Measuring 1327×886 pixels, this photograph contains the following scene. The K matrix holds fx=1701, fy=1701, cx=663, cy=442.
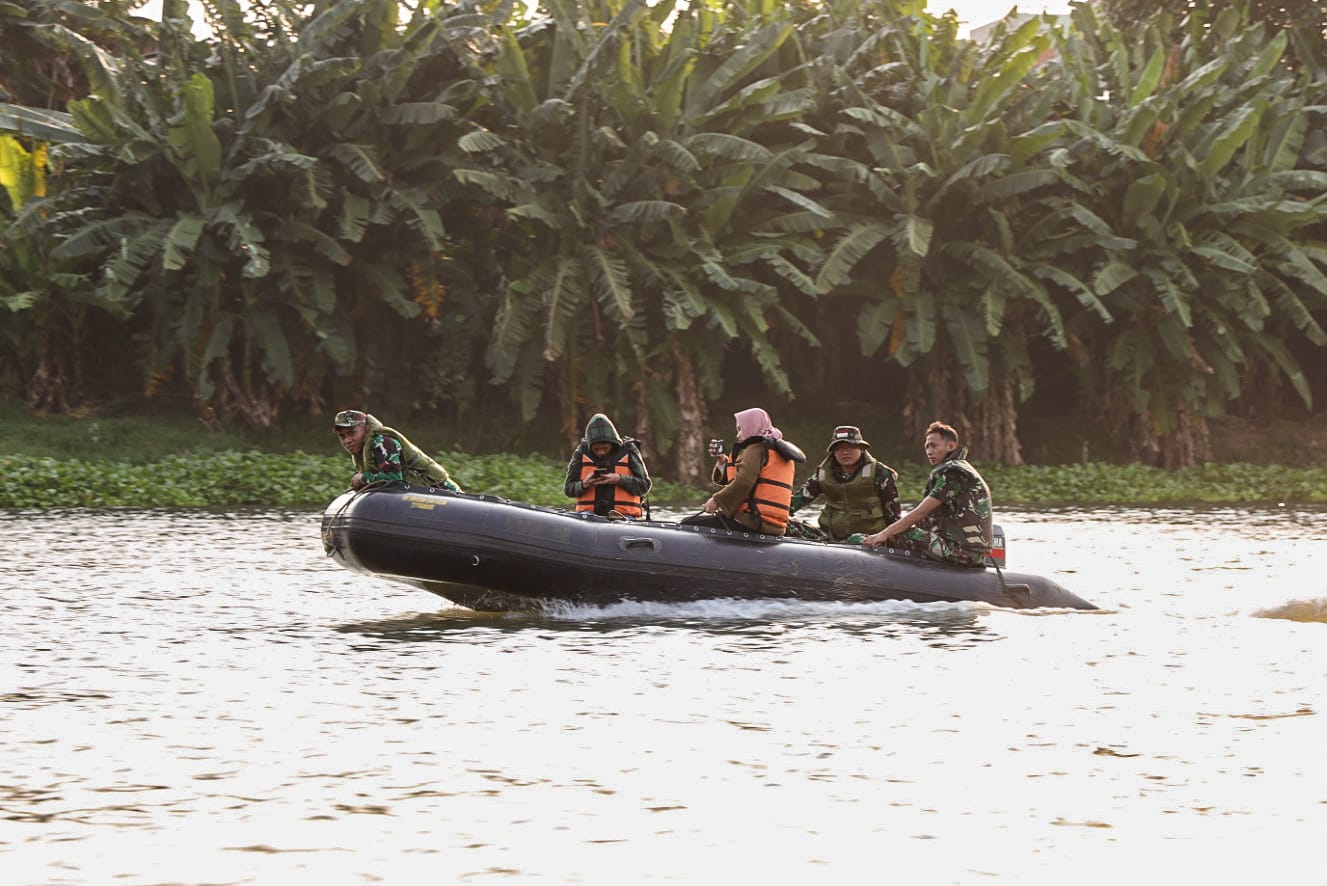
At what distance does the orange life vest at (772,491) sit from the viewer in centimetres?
1086

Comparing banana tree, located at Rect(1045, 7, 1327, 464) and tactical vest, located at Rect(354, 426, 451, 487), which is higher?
banana tree, located at Rect(1045, 7, 1327, 464)

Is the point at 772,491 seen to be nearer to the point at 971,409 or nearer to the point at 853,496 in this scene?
the point at 853,496

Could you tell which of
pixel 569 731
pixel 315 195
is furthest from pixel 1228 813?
pixel 315 195

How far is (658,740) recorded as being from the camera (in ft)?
23.0

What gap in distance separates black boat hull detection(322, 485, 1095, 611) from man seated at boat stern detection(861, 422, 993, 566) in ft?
0.38

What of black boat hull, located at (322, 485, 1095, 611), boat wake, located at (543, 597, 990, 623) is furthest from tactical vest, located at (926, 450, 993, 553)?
boat wake, located at (543, 597, 990, 623)

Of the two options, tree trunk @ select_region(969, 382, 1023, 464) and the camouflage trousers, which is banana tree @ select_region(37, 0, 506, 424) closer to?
tree trunk @ select_region(969, 382, 1023, 464)

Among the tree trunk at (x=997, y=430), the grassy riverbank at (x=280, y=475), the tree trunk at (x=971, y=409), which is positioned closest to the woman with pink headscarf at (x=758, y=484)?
the grassy riverbank at (x=280, y=475)

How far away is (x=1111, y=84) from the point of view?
84.2ft

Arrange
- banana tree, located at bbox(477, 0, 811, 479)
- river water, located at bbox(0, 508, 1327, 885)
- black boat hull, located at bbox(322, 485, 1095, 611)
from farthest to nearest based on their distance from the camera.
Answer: banana tree, located at bbox(477, 0, 811, 479)
black boat hull, located at bbox(322, 485, 1095, 611)
river water, located at bbox(0, 508, 1327, 885)

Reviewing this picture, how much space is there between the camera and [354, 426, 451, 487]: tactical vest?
10.9 meters

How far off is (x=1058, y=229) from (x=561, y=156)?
7.66m

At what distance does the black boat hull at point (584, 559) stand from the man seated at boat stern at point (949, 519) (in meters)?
0.12

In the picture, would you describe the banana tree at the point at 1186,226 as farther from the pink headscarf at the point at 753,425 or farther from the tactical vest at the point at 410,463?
the tactical vest at the point at 410,463
